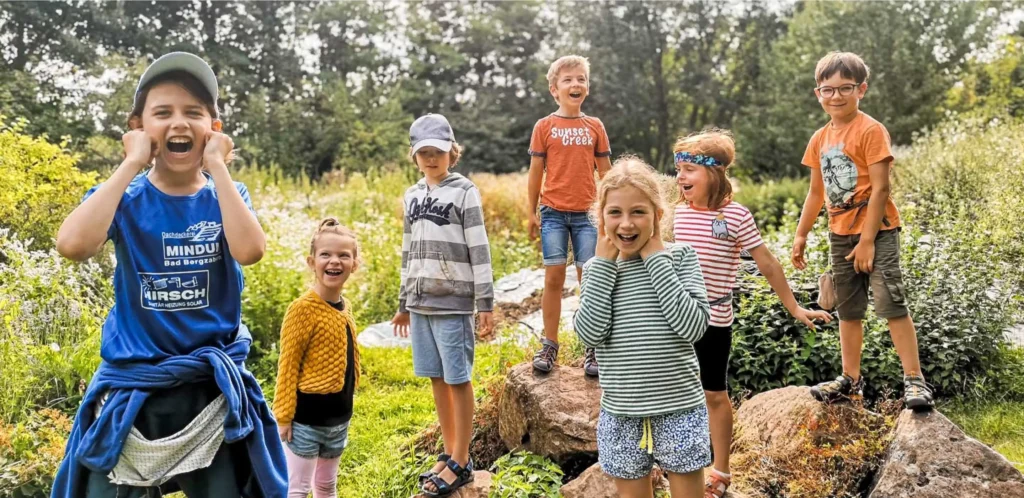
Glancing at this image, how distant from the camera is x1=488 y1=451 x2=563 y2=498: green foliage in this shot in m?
3.39

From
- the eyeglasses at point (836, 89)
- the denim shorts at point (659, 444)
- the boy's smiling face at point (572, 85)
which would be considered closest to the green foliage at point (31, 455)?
the denim shorts at point (659, 444)

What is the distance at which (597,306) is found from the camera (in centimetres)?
259

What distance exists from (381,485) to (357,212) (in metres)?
7.39

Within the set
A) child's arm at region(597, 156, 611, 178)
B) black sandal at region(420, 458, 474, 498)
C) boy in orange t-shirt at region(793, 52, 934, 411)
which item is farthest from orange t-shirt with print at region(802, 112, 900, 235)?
black sandal at region(420, 458, 474, 498)

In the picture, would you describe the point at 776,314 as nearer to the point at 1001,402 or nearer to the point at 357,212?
the point at 1001,402

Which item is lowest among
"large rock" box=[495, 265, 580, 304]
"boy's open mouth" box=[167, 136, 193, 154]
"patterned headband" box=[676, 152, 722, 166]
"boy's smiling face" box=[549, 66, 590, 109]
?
"large rock" box=[495, 265, 580, 304]

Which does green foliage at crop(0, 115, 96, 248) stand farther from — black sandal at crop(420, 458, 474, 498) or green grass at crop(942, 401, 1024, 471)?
green grass at crop(942, 401, 1024, 471)

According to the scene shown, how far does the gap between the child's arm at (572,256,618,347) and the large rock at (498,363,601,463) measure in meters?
1.13

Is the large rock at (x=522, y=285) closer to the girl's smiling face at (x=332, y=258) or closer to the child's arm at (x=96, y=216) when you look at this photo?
the girl's smiling face at (x=332, y=258)

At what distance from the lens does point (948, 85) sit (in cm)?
1927

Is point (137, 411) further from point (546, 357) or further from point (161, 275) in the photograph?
point (546, 357)

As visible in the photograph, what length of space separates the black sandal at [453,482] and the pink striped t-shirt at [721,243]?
1.35 m

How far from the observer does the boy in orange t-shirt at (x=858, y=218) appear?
135 inches

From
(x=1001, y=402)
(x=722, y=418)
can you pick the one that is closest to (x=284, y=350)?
(x=722, y=418)
